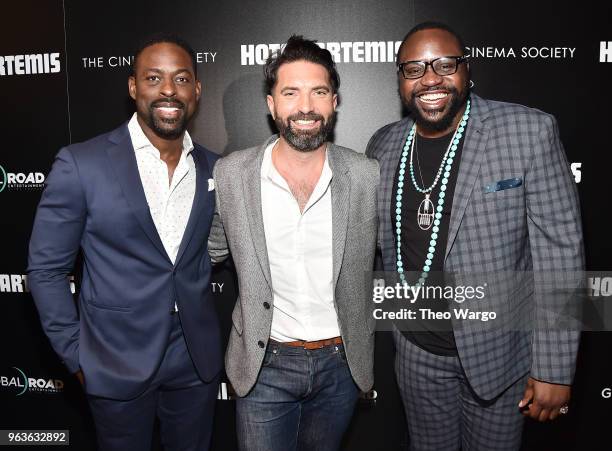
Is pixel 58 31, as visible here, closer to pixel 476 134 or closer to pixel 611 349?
pixel 476 134

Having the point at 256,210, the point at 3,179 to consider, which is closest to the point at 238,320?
the point at 256,210

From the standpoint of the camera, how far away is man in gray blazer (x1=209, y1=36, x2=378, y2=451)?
6.20ft

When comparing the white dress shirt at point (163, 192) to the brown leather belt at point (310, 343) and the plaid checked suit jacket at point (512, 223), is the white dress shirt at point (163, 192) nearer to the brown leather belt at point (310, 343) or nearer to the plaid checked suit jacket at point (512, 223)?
the brown leather belt at point (310, 343)

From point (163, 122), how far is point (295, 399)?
4.07 feet

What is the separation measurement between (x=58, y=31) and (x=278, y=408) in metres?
2.46

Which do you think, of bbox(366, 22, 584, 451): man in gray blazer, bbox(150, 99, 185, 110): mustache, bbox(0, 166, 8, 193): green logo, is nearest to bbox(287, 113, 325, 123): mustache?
bbox(366, 22, 584, 451): man in gray blazer

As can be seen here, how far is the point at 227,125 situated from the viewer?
9.43 ft

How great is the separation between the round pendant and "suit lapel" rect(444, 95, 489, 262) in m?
0.11

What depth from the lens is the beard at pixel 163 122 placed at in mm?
1919

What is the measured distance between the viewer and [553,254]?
5.64 feet

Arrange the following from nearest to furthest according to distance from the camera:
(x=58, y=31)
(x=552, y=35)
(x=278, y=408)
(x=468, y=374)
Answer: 1. (x=468, y=374)
2. (x=278, y=408)
3. (x=552, y=35)
4. (x=58, y=31)

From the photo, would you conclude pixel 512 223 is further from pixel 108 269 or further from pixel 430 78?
pixel 108 269

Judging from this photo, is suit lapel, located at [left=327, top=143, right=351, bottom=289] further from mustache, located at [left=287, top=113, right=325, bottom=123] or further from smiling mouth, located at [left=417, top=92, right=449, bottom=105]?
smiling mouth, located at [left=417, top=92, right=449, bottom=105]

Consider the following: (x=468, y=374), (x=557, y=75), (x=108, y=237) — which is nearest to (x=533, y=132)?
(x=468, y=374)
